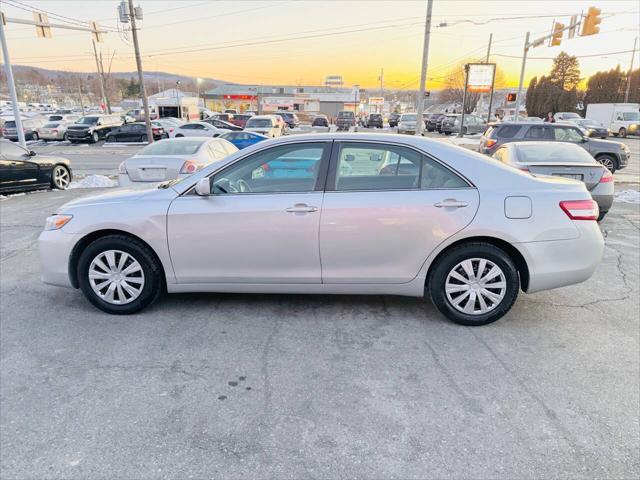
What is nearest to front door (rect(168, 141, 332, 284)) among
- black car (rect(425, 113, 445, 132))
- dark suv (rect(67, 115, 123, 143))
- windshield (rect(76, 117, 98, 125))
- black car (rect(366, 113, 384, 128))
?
dark suv (rect(67, 115, 123, 143))

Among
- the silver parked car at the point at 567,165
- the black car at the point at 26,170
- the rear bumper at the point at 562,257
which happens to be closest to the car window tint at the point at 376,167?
the rear bumper at the point at 562,257

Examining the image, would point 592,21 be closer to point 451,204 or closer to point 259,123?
point 259,123

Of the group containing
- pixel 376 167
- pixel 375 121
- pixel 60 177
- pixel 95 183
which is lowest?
pixel 95 183

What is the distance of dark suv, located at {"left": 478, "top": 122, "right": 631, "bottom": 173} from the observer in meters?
12.4

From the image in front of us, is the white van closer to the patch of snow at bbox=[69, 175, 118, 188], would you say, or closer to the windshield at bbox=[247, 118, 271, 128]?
the windshield at bbox=[247, 118, 271, 128]

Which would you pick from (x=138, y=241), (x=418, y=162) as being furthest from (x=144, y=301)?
(x=418, y=162)

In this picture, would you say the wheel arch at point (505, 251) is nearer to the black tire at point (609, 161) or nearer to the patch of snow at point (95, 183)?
the patch of snow at point (95, 183)

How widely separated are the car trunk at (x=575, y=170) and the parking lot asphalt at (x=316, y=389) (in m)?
3.23

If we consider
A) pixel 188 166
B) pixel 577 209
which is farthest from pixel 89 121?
pixel 577 209

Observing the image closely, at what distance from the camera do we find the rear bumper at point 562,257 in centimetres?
361

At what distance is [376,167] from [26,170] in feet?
33.7

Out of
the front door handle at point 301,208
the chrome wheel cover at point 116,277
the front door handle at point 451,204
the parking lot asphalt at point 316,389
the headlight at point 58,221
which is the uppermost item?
the front door handle at point 451,204

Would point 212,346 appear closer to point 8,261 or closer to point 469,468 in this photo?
point 469,468

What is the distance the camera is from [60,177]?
448 inches
